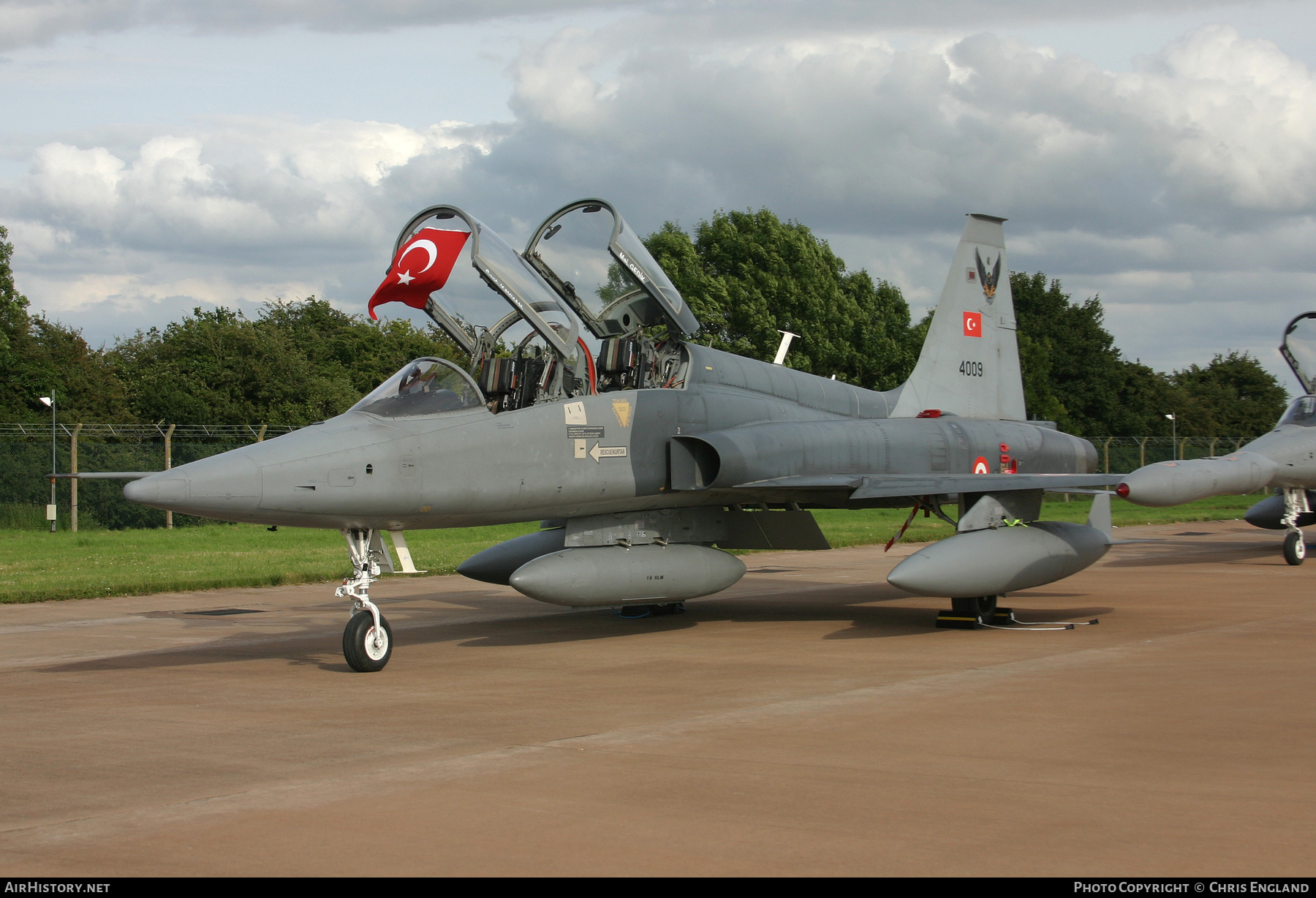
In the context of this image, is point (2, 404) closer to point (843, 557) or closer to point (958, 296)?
point (843, 557)

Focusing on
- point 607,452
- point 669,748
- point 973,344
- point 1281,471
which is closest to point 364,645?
point 607,452

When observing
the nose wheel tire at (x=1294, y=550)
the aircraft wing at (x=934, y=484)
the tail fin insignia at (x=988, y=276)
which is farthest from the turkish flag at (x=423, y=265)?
the nose wheel tire at (x=1294, y=550)

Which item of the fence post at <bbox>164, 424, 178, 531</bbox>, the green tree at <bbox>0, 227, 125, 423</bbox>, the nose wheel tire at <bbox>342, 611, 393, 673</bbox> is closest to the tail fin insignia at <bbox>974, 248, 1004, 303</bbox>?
the nose wheel tire at <bbox>342, 611, 393, 673</bbox>

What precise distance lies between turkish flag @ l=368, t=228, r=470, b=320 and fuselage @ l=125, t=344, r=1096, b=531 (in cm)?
120

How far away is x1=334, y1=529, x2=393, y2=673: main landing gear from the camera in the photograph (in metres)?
9.14

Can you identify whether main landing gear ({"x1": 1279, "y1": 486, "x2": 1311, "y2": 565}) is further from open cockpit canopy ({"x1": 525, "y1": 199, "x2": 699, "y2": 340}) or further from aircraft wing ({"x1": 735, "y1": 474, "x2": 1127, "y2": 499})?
open cockpit canopy ({"x1": 525, "y1": 199, "x2": 699, "y2": 340})

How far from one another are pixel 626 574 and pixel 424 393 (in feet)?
8.19

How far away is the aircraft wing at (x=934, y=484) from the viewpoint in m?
11.2

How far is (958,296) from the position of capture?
14812 mm

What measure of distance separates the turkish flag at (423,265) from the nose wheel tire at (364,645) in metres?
2.85

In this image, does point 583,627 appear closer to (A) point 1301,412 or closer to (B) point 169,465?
(A) point 1301,412

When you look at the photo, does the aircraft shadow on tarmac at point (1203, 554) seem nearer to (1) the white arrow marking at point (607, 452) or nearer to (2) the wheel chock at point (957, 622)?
(2) the wheel chock at point (957, 622)

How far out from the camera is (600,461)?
10906 mm
